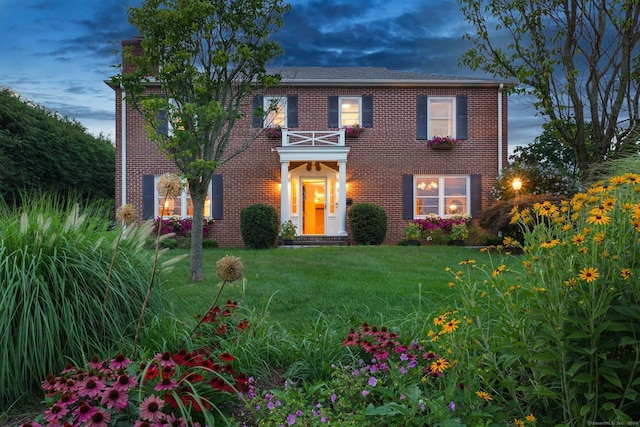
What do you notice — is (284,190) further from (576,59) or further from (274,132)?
(576,59)

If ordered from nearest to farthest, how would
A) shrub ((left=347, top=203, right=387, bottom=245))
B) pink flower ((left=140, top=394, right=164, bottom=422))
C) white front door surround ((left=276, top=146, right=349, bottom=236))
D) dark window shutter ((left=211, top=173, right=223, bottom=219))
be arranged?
1. pink flower ((left=140, top=394, right=164, bottom=422))
2. shrub ((left=347, top=203, right=387, bottom=245))
3. white front door surround ((left=276, top=146, right=349, bottom=236))
4. dark window shutter ((left=211, top=173, right=223, bottom=219))

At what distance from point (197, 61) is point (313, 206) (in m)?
9.28

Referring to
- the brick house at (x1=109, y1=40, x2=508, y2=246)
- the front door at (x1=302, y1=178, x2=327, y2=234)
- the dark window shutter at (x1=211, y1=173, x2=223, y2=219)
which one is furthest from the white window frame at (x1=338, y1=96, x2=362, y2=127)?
the dark window shutter at (x1=211, y1=173, x2=223, y2=219)

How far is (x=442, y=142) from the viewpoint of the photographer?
52.9 ft

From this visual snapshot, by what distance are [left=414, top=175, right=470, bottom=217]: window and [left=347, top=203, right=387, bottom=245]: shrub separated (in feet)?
7.01

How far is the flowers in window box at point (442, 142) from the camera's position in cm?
1612

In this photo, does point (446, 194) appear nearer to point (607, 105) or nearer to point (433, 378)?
point (607, 105)

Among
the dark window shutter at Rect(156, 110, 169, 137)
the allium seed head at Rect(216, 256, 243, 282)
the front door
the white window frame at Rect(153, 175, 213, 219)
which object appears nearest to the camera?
the allium seed head at Rect(216, 256, 243, 282)

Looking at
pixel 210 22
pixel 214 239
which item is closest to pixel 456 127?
pixel 214 239

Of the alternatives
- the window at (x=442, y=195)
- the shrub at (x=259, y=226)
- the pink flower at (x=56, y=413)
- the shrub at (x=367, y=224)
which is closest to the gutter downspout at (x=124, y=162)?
the shrub at (x=259, y=226)

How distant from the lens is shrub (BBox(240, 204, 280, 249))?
45.6 feet

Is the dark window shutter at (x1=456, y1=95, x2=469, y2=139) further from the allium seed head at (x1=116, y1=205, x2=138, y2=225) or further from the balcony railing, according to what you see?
the allium seed head at (x1=116, y1=205, x2=138, y2=225)

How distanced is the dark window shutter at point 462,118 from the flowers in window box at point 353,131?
3.35m

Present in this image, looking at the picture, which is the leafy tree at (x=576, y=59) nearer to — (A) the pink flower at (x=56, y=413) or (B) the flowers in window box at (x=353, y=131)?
(B) the flowers in window box at (x=353, y=131)
